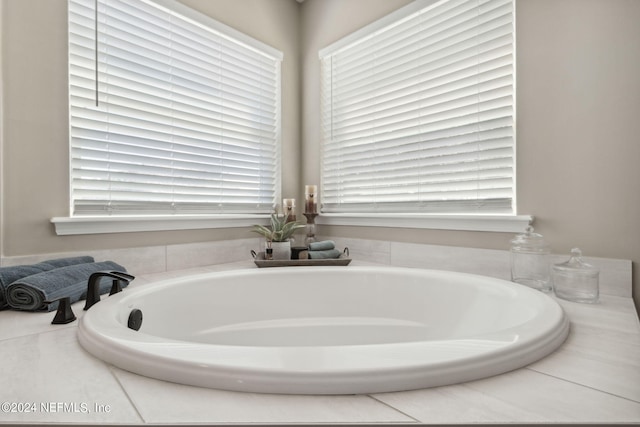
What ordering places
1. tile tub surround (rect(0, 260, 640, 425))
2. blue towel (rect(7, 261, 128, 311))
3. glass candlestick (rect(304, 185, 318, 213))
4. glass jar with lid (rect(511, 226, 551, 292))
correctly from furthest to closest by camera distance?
glass candlestick (rect(304, 185, 318, 213)) < glass jar with lid (rect(511, 226, 551, 292)) < blue towel (rect(7, 261, 128, 311)) < tile tub surround (rect(0, 260, 640, 425))

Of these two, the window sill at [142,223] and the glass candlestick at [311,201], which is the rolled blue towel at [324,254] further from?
the window sill at [142,223]

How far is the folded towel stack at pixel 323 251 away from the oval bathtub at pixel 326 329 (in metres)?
0.17

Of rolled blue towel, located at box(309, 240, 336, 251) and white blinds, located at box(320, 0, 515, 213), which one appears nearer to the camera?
white blinds, located at box(320, 0, 515, 213)

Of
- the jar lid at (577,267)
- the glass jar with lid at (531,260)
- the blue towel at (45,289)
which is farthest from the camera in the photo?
the glass jar with lid at (531,260)

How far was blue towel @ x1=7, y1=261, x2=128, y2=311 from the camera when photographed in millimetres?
964

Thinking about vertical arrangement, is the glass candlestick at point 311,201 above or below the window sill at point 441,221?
above

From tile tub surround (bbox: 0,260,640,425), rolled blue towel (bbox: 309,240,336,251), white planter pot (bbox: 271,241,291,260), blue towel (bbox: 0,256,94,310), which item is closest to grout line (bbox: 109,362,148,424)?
tile tub surround (bbox: 0,260,640,425)

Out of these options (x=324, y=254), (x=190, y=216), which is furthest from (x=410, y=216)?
(x=190, y=216)

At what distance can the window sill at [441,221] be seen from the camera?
4.47ft

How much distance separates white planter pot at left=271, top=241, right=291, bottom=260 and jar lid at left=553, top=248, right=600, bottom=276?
3.89ft

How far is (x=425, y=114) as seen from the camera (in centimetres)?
171

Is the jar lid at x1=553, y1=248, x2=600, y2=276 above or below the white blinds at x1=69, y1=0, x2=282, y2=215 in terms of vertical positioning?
below

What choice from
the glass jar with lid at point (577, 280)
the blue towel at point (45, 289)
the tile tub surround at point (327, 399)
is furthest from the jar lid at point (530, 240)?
the blue towel at point (45, 289)

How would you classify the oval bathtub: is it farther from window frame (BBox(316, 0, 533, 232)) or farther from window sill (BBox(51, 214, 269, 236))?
window sill (BBox(51, 214, 269, 236))
